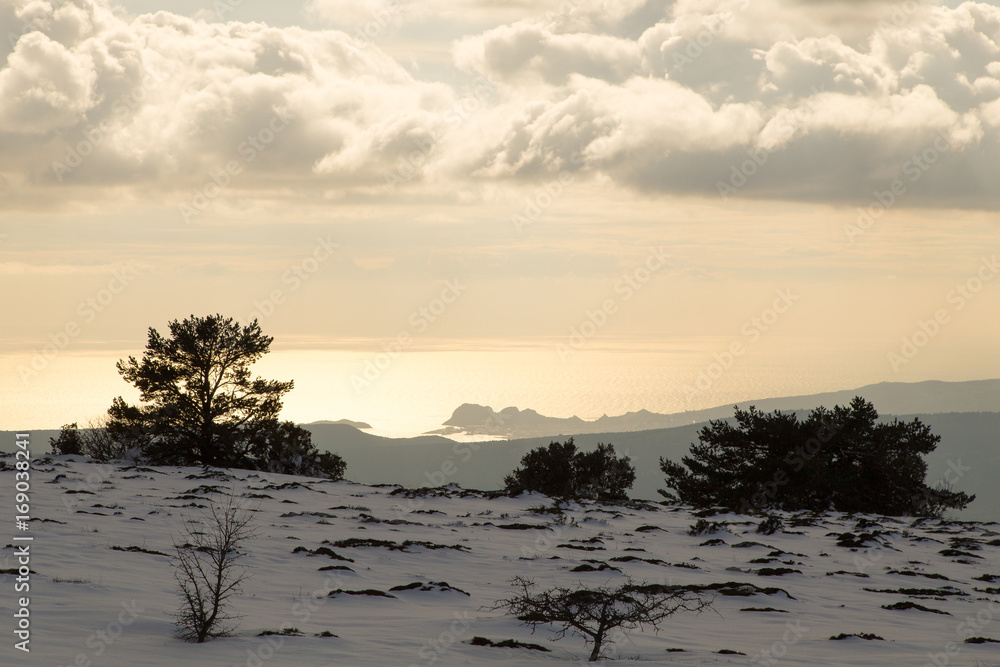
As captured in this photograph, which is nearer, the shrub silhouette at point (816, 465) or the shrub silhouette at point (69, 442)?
the shrub silhouette at point (816, 465)

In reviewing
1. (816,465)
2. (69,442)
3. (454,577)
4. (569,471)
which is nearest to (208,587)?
(454,577)

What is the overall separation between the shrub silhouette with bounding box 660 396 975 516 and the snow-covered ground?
11582 millimetres

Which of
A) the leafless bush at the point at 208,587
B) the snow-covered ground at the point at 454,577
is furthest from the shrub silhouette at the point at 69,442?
the leafless bush at the point at 208,587

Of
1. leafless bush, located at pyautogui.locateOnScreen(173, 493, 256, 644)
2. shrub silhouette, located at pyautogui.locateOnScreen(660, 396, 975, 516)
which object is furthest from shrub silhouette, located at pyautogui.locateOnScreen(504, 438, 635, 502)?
leafless bush, located at pyautogui.locateOnScreen(173, 493, 256, 644)

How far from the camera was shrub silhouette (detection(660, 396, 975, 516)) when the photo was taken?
42938mm

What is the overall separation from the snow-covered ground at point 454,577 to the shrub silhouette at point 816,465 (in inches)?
456

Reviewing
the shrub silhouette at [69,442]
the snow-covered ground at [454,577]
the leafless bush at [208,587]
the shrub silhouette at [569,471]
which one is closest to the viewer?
the leafless bush at [208,587]

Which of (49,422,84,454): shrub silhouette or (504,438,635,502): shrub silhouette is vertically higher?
(49,422,84,454): shrub silhouette

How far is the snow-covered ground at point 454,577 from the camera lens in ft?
35.7

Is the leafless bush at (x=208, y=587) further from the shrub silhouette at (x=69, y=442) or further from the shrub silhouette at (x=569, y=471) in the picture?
the shrub silhouette at (x=69, y=442)

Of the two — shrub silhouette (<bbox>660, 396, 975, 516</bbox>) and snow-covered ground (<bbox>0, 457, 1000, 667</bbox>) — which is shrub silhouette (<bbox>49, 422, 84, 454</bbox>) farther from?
shrub silhouette (<bbox>660, 396, 975, 516</bbox>)

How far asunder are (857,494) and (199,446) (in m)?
34.8

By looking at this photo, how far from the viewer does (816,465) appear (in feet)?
142

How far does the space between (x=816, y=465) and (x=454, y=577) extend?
3156cm
